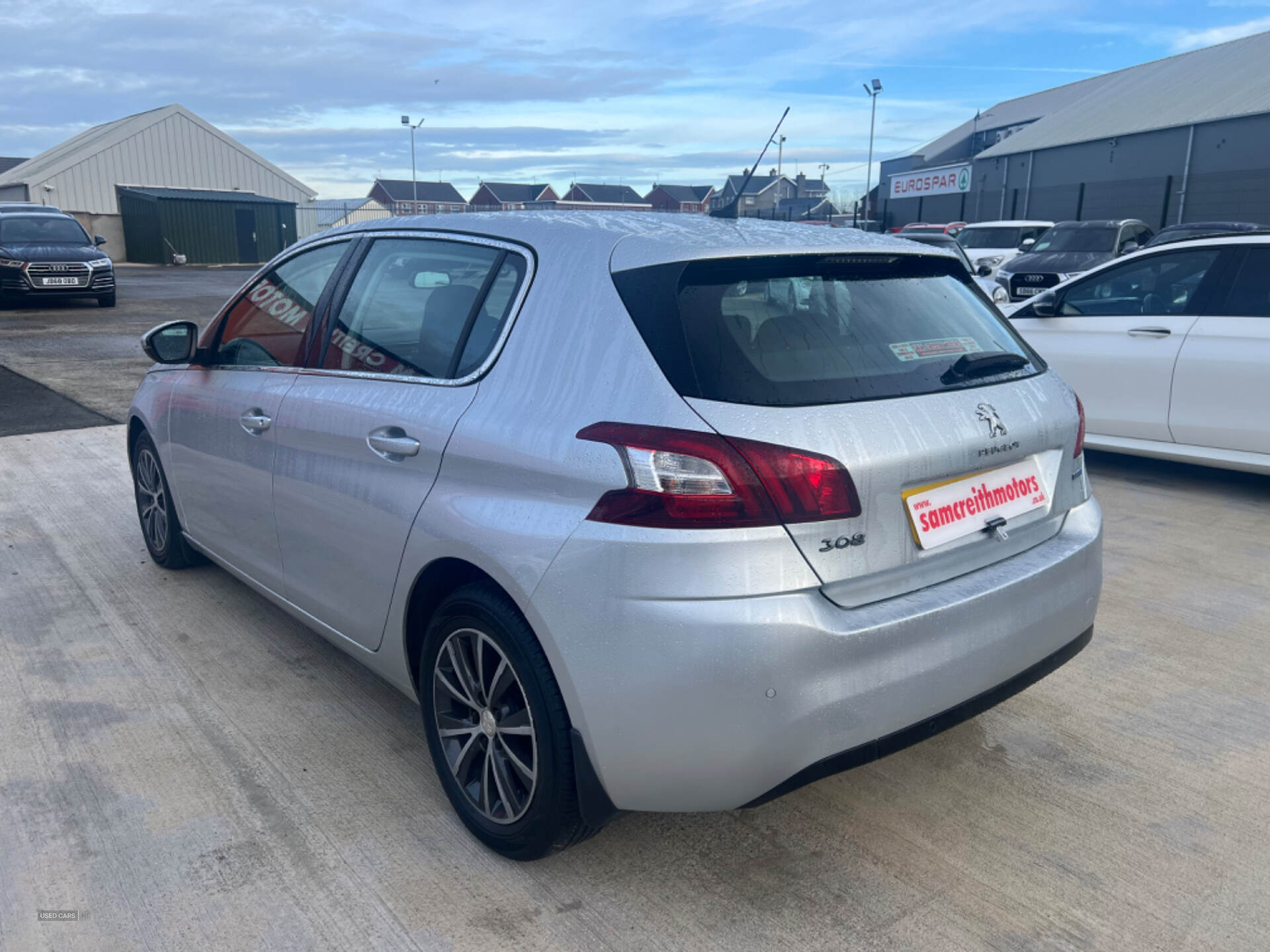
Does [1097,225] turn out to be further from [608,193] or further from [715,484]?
[608,193]

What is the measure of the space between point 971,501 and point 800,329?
59cm

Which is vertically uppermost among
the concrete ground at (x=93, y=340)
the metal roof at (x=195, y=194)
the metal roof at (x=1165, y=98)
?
the metal roof at (x=1165, y=98)

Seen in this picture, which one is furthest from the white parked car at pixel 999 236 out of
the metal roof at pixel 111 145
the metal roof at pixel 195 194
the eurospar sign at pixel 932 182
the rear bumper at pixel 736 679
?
the metal roof at pixel 111 145

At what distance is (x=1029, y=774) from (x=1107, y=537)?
8.69 ft

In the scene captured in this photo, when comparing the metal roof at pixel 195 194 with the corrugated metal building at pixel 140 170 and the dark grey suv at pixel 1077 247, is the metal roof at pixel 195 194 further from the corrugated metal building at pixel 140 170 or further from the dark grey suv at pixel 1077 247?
the dark grey suv at pixel 1077 247

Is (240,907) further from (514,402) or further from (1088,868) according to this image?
(1088,868)

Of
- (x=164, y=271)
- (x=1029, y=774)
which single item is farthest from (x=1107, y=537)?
(x=164, y=271)

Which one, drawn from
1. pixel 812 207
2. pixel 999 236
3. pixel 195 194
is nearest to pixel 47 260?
pixel 999 236

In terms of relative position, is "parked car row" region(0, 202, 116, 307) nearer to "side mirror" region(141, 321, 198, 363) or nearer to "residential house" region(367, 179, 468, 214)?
"side mirror" region(141, 321, 198, 363)

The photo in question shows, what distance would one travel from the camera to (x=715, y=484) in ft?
7.05

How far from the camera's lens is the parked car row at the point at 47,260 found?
17109 millimetres

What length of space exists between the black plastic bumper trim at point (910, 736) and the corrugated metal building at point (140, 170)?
44.0m

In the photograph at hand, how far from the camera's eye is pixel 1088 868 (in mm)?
2559

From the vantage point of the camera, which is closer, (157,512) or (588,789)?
(588,789)
